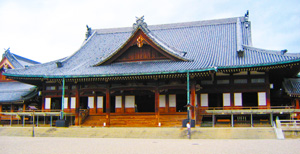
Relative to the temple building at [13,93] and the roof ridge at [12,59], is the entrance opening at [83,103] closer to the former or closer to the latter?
the temple building at [13,93]

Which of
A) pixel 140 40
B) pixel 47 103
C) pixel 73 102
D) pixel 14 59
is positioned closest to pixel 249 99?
pixel 140 40

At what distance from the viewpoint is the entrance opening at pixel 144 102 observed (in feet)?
101

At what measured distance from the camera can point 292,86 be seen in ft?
85.6

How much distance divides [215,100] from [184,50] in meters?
A: 5.81

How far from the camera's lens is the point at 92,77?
26219 mm

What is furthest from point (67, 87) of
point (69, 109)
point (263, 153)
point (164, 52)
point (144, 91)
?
point (263, 153)

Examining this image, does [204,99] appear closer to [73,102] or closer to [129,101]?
[129,101]

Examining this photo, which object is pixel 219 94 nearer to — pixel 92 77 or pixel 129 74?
pixel 129 74

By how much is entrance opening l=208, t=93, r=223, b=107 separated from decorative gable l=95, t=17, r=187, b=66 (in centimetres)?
418

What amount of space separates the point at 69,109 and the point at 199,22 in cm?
1658

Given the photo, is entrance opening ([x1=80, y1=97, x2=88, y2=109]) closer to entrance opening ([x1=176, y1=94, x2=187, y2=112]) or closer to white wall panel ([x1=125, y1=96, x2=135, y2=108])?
white wall panel ([x1=125, y1=96, x2=135, y2=108])

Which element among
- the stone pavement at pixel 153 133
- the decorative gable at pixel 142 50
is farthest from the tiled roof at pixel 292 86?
the decorative gable at pixel 142 50

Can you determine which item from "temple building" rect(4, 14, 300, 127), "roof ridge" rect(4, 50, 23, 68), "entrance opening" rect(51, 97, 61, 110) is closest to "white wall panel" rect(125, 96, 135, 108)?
"temple building" rect(4, 14, 300, 127)

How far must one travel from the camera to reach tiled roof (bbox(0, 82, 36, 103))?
32.7m
